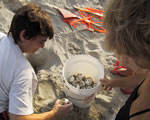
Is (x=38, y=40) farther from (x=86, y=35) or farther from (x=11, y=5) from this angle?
(x=11, y=5)

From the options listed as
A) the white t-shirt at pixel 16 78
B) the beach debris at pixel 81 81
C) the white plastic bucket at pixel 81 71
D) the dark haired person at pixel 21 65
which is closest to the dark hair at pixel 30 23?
the dark haired person at pixel 21 65

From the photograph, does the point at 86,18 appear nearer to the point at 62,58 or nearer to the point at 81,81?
the point at 62,58

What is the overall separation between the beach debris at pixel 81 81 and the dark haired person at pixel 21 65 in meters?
0.23

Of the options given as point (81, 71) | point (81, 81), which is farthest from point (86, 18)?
point (81, 81)

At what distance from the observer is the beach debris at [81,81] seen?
1.58 metres

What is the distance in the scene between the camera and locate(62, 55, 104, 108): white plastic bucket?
1413 millimetres

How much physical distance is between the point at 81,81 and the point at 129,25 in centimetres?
106

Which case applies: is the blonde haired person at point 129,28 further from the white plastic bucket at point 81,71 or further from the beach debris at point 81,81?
the beach debris at point 81,81

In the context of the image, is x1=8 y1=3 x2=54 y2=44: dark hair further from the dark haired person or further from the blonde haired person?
the blonde haired person

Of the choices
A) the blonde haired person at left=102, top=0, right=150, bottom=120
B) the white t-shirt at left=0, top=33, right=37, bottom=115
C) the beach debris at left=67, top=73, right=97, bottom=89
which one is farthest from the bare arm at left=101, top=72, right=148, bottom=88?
the blonde haired person at left=102, top=0, right=150, bottom=120

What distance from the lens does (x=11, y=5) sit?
2.39 metres

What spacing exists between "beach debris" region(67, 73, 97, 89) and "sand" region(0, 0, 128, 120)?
18cm

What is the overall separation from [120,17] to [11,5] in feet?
6.98

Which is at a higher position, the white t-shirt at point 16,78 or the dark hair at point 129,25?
the dark hair at point 129,25
